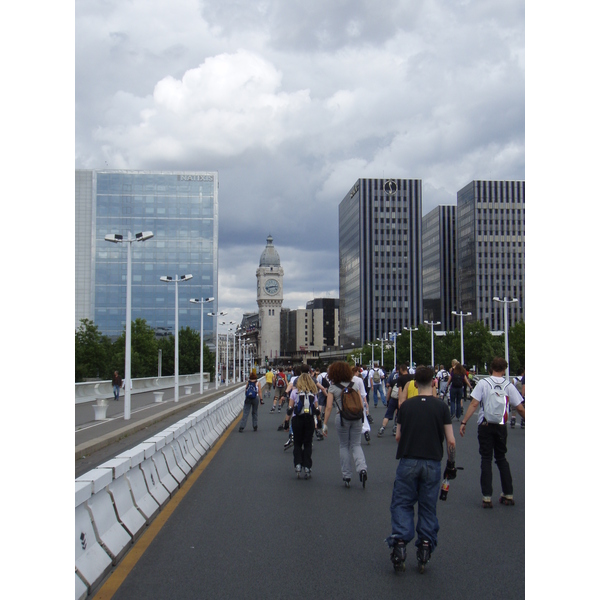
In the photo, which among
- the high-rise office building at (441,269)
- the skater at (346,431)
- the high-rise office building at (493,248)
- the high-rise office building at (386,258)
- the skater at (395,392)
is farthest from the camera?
the high-rise office building at (441,269)

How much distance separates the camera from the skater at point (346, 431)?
36.9ft

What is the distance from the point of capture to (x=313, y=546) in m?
7.43

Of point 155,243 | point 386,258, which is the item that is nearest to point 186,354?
point 155,243

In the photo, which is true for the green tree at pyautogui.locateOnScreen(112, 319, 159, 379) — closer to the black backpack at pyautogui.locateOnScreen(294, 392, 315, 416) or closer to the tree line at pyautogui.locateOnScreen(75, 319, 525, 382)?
the tree line at pyautogui.locateOnScreen(75, 319, 525, 382)

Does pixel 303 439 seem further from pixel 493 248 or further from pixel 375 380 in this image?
pixel 493 248

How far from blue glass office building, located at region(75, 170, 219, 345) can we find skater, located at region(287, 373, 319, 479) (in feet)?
363

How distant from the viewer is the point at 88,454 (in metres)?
15.7

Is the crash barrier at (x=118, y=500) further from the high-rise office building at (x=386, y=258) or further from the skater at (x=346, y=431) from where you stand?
the high-rise office building at (x=386, y=258)

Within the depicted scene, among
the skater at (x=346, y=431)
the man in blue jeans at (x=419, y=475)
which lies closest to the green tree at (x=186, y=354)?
the skater at (x=346, y=431)

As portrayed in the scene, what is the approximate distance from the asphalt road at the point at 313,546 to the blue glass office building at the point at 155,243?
112675mm
